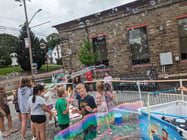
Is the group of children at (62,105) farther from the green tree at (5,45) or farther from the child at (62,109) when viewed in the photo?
the green tree at (5,45)

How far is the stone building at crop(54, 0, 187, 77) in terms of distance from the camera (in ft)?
33.0

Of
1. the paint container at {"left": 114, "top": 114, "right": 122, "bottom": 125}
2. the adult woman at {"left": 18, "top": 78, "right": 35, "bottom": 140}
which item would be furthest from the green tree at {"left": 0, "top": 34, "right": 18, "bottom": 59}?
the paint container at {"left": 114, "top": 114, "right": 122, "bottom": 125}

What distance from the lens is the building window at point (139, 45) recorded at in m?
11.3

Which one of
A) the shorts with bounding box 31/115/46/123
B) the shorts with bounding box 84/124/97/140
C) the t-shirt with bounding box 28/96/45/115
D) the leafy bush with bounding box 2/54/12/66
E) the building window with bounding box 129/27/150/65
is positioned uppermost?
the leafy bush with bounding box 2/54/12/66

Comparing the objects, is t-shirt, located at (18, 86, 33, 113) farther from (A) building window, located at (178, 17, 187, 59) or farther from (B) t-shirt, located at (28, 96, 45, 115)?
(A) building window, located at (178, 17, 187, 59)

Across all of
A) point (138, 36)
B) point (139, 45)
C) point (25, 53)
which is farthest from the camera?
point (25, 53)

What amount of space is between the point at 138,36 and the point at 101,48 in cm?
327

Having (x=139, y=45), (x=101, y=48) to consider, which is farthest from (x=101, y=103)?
(x=101, y=48)

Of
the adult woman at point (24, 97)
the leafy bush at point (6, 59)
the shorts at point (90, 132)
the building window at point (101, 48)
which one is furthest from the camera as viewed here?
the leafy bush at point (6, 59)

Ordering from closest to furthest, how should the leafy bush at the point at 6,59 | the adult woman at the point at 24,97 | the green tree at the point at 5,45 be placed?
the adult woman at the point at 24,97, the green tree at the point at 5,45, the leafy bush at the point at 6,59

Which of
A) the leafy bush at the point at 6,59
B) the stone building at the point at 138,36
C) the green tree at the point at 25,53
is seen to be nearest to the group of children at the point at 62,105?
the stone building at the point at 138,36

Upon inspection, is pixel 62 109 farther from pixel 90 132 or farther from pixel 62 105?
pixel 90 132

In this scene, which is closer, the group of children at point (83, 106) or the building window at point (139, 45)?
the group of children at point (83, 106)

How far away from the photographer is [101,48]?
1323cm
